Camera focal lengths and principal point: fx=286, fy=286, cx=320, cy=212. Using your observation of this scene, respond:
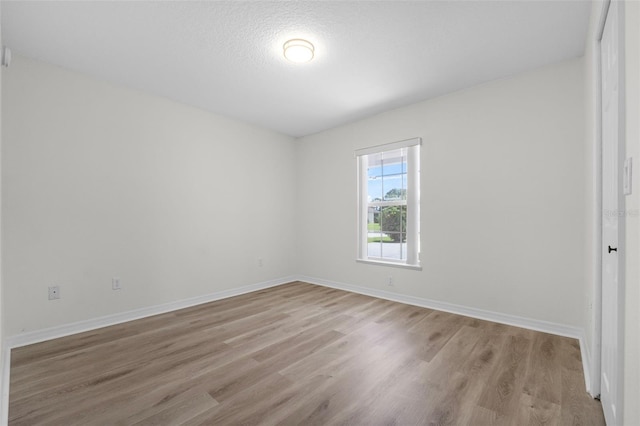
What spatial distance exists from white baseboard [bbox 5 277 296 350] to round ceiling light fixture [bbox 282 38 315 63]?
306 cm

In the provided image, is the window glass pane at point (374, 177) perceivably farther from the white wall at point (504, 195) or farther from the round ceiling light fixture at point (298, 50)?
the round ceiling light fixture at point (298, 50)

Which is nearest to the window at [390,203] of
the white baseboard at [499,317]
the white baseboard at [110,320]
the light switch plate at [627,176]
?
the white baseboard at [499,317]

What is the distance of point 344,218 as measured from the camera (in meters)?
4.46

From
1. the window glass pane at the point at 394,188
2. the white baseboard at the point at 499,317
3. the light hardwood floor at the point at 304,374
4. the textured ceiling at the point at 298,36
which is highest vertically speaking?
the textured ceiling at the point at 298,36

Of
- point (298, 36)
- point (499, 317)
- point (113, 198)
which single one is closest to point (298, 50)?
point (298, 36)

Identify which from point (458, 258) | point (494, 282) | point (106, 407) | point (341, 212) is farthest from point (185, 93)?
point (494, 282)

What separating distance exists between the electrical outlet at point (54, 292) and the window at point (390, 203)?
11.3 feet

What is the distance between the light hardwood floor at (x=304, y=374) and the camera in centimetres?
160

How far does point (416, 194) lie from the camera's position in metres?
3.71

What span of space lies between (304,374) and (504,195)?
8.52 ft

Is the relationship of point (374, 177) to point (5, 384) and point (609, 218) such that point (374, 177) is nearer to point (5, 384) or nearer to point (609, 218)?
point (609, 218)

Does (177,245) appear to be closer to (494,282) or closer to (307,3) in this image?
(307,3)

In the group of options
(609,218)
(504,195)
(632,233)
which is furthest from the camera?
(504,195)

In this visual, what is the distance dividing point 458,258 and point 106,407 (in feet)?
10.8
